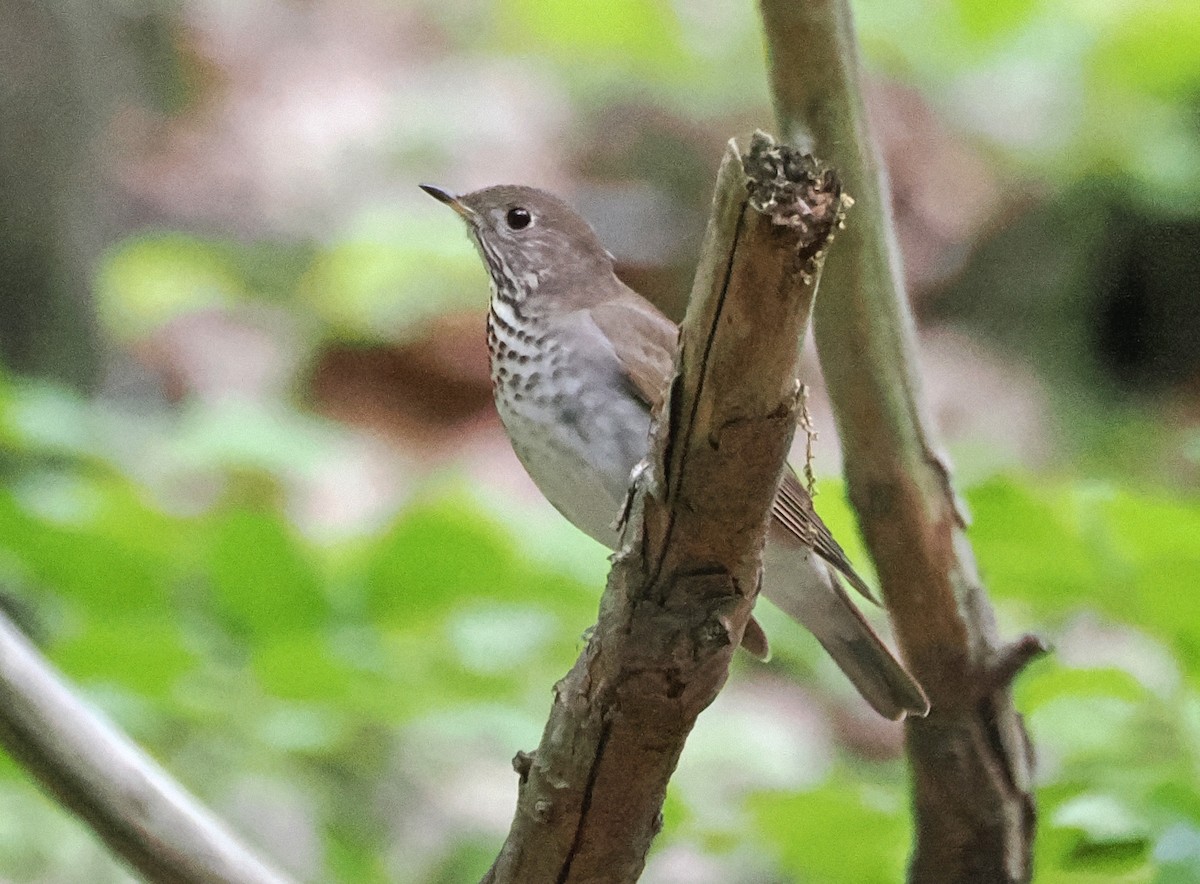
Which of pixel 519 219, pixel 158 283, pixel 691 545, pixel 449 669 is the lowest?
pixel 691 545

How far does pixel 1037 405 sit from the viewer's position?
19.7 feet

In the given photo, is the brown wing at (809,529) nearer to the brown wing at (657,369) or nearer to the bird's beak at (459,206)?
the brown wing at (657,369)

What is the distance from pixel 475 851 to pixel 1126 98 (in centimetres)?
406

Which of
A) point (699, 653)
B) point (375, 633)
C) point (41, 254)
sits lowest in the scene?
point (699, 653)

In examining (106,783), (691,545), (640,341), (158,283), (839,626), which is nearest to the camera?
(691,545)

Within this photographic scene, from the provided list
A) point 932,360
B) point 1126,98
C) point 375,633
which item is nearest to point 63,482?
point 375,633

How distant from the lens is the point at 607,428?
2.09 metres

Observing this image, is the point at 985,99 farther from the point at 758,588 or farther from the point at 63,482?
the point at 758,588

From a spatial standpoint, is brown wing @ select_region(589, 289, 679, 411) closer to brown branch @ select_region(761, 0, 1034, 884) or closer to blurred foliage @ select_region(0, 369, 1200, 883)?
brown branch @ select_region(761, 0, 1034, 884)

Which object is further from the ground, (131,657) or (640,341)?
(640,341)

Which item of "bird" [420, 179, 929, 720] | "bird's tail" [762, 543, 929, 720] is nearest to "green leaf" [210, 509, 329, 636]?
"bird" [420, 179, 929, 720]

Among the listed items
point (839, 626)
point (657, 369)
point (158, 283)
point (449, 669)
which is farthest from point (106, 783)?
point (158, 283)

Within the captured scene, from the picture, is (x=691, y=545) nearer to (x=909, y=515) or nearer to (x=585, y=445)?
(x=585, y=445)

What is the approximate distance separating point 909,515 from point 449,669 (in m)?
0.81
